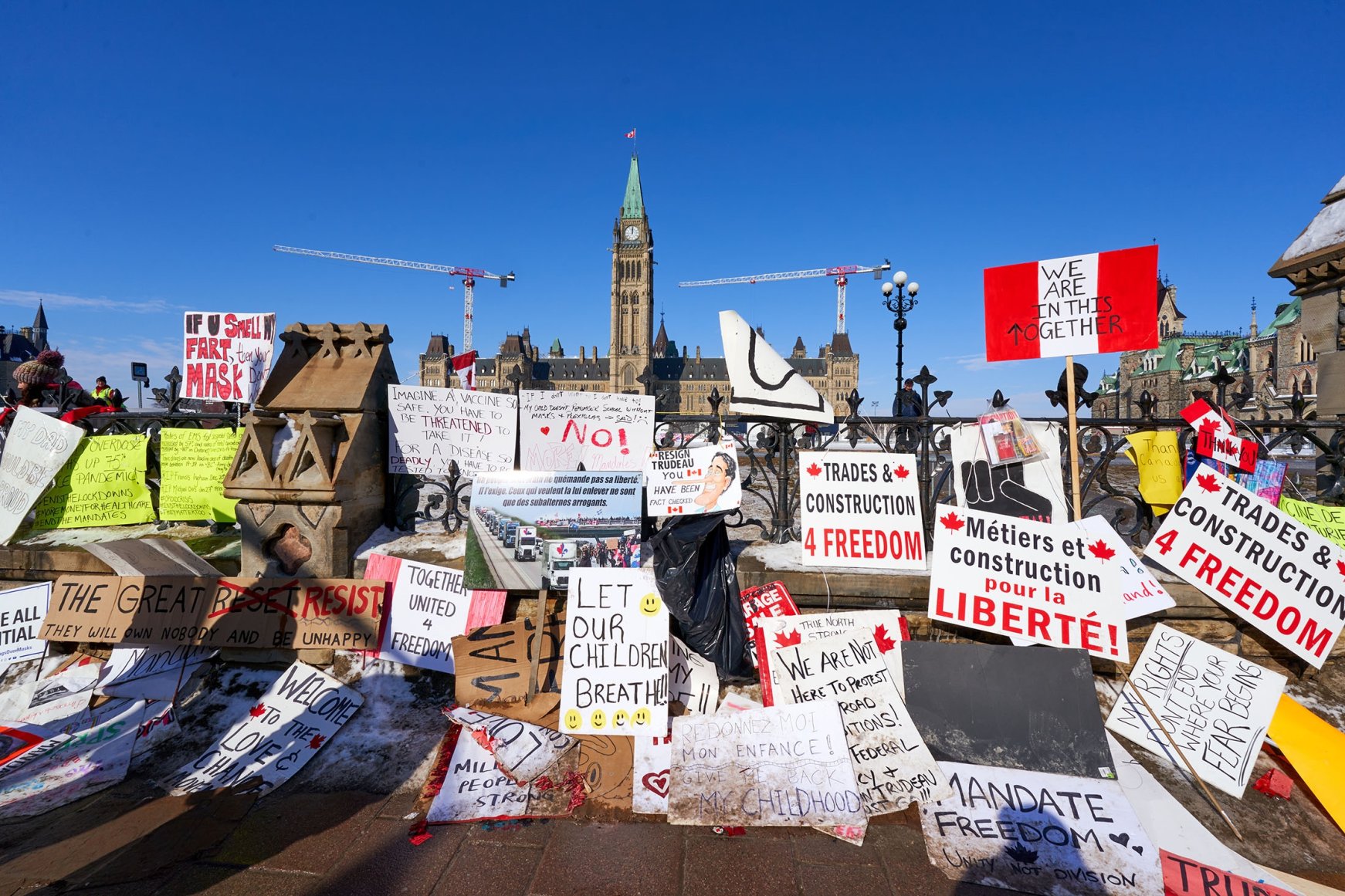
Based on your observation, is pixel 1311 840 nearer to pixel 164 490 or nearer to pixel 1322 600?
pixel 1322 600

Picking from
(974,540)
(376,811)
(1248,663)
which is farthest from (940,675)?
(376,811)

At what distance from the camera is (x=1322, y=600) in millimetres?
3910

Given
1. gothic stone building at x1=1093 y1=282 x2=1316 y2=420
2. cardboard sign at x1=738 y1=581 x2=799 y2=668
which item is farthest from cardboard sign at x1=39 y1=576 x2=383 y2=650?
gothic stone building at x1=1093 y1=282 x2=1316 y2=420

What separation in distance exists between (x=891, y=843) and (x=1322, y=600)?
3700mm

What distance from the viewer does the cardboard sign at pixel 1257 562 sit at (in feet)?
12.8

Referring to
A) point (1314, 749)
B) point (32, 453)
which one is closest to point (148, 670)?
point (32, 453)

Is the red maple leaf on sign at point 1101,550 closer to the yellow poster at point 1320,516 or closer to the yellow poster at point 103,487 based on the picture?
the yellow poster at point 1320,516

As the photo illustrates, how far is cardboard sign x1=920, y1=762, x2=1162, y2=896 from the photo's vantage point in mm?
2600

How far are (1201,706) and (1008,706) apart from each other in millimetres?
1335

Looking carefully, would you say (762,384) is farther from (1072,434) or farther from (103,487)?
(103,487)

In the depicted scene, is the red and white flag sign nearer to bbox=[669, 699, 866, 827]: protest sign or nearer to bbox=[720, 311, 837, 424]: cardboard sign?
bbox=[720, 311, 837, 424]: cardboard sign

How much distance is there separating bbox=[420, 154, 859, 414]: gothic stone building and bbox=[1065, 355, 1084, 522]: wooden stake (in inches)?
4158

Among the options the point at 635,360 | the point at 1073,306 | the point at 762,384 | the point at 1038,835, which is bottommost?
the point at 1038,835

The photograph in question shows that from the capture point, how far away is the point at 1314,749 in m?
3.36
